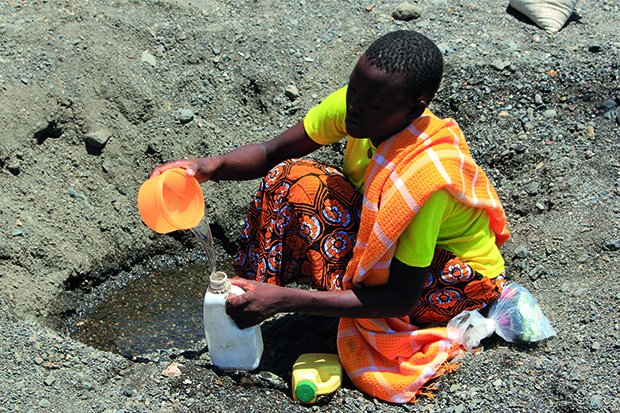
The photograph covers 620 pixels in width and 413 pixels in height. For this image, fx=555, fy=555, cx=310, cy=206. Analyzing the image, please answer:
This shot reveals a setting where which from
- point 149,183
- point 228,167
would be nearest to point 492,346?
point 228,167

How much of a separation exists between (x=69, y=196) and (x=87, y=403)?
124 cm

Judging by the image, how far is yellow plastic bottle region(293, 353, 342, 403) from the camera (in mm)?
1896

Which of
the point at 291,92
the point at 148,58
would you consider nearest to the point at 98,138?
the point at 148,58

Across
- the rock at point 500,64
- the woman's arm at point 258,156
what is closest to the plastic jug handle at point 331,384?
the woman's arm at point 258,156

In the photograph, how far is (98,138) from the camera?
282 centimetres

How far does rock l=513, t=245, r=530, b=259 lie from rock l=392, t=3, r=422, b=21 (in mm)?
1772

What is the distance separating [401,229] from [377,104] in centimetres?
37

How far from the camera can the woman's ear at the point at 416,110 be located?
5.41 feet

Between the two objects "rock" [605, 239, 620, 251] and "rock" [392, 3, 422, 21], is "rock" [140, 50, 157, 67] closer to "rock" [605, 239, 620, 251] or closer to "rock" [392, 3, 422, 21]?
"rock" [392, 3, 422, 21]

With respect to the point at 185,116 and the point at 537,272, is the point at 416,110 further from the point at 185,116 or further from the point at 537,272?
the point at 185,116

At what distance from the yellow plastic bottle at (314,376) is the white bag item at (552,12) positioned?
2.49 meters

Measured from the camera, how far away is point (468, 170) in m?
1.73

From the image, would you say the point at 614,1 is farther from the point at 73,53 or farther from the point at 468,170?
the point at 73,53

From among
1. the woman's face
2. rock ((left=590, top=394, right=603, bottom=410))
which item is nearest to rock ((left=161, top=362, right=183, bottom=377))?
the woman's face
